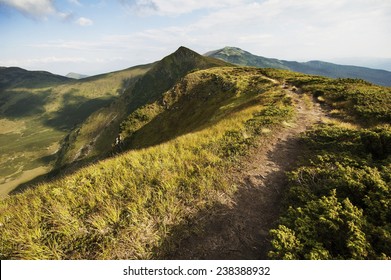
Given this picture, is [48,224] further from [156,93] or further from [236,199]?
[156,93]

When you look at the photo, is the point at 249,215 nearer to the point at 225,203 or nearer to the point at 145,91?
the point at 225,203

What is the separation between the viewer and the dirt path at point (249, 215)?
238 inches

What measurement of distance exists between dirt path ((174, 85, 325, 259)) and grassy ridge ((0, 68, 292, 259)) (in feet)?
1.70

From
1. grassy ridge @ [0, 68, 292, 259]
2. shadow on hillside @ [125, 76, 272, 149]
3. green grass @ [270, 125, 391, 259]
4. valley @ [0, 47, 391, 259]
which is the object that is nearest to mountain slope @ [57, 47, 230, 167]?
shadow on hillside @ [125, 76, 272, 149]

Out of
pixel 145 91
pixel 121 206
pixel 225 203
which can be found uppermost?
pixel 145 91

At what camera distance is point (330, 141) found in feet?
36.5

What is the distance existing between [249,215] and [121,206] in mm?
4103

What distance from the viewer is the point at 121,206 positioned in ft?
23.0

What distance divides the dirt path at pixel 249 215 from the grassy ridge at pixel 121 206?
520 millimetres

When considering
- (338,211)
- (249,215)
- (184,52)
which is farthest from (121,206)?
(184,52)

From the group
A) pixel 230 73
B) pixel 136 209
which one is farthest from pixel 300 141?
pixel 230 73

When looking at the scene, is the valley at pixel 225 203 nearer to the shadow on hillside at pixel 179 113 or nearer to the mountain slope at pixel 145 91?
the shadow on hillside at pixel 179 113

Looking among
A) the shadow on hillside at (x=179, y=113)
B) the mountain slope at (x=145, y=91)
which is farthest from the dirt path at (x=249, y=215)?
the mountain slope at (x=145, y=91)
